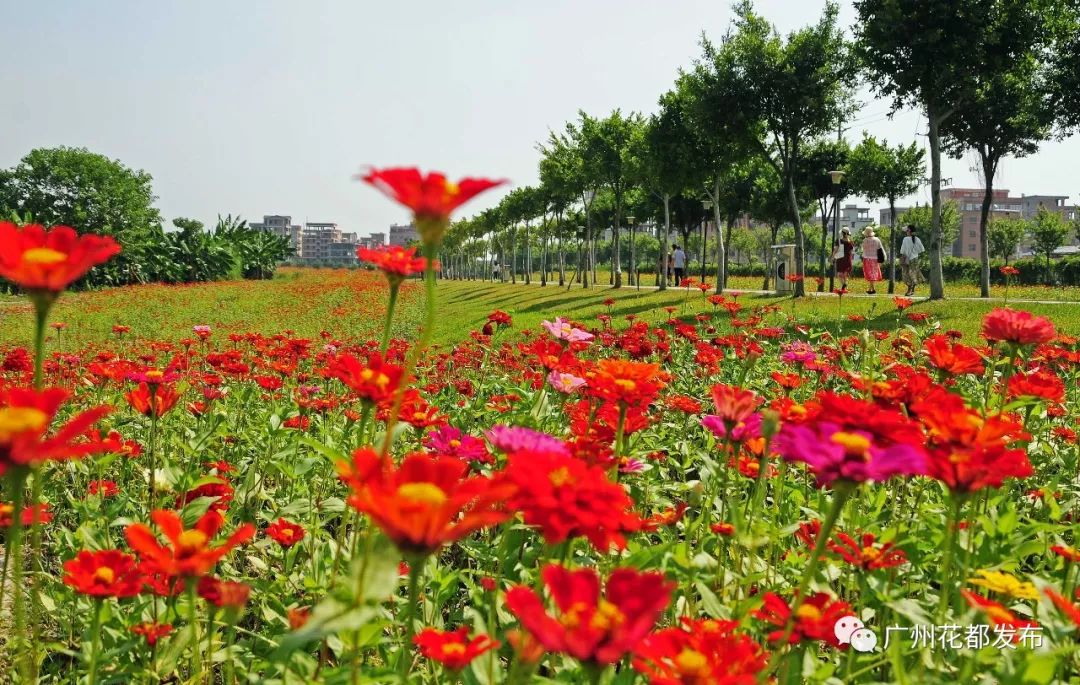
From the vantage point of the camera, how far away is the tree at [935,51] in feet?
39.9

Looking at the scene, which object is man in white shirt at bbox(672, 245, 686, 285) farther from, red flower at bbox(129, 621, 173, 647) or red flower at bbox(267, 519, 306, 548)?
red flower at bbox(129, 621, 173, 647)

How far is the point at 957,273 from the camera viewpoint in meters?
38.8

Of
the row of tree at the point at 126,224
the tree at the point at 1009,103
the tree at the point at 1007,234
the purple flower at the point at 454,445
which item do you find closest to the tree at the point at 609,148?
the tree at the point at 1009,103

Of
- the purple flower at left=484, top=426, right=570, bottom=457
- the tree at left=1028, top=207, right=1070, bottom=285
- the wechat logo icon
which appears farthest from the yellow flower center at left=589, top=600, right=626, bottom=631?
the tree at left=1028, top=207, right=1070, bottom=285

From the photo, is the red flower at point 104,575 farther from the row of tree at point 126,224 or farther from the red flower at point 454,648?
the row of tree at point 126,224

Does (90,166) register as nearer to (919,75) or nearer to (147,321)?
(147,321)

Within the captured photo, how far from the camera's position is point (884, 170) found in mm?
25969

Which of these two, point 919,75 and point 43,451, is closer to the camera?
point 43,451

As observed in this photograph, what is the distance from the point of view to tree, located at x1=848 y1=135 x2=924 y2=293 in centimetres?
2542

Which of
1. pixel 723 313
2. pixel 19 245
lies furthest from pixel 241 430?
pixel 723 313

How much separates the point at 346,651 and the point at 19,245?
0.84m

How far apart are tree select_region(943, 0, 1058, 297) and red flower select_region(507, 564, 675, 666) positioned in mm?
15025

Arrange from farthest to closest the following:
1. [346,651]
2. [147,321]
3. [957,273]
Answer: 1. [957,273]
2. [147,321]
3. [346,651]

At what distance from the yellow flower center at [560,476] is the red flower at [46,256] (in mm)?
625
